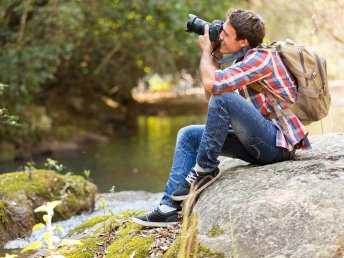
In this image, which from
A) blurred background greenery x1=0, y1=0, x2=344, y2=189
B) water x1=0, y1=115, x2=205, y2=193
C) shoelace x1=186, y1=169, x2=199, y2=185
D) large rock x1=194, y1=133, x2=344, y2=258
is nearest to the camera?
large rock x1=194, y1=133, x2=344, y2=258

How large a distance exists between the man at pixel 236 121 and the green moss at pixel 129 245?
0.14 m

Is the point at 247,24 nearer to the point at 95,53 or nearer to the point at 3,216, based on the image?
the point at 3,216

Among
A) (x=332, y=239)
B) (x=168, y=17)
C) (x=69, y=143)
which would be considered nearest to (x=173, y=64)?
(x=168, y=17)

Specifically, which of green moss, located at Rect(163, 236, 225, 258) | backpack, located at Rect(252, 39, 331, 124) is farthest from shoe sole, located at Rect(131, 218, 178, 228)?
backpack, located at Rect(252, 39, 331, 124)

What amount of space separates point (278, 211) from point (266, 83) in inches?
39.5

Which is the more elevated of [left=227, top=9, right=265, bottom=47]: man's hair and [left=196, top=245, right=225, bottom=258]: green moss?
[left=227, top=9, right=265, bottom=47]: man's hair

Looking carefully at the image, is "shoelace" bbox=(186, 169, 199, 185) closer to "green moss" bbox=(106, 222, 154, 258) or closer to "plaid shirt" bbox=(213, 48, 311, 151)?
"green moss" bbox=(106, 222, 154, 258)

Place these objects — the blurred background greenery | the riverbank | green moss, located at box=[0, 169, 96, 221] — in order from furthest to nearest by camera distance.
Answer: the blurred background greenery, green moss, located at box=[0, 169, 96, 221], the riverbank

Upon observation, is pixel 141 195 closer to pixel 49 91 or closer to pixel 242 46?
pixel 242 46

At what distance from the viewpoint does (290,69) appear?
13.8ft

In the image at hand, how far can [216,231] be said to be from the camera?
12.3ft

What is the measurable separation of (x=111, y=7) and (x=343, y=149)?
12.1 metres

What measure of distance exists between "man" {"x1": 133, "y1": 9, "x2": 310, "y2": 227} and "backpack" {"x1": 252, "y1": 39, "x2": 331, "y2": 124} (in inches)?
2.0

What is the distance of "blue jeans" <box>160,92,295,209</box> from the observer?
4074 millimetres
